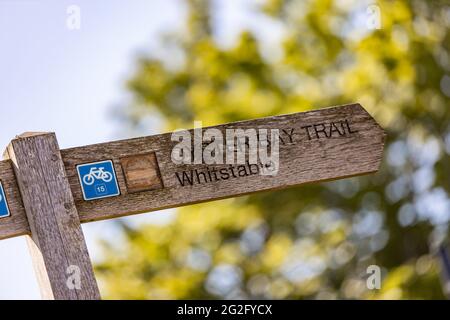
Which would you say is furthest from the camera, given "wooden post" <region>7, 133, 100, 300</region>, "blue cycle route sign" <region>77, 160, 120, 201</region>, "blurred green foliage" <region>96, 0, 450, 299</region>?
"blurred green foliage" <region>96, 0, 450, 299</region>

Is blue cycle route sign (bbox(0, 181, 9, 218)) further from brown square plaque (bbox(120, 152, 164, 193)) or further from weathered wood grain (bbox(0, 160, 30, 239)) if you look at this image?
brown square plaque (bbox(120, 152, 164, 193))

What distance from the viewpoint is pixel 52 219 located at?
114 inches

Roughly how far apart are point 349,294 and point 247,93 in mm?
3005

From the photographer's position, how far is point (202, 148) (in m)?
3.14

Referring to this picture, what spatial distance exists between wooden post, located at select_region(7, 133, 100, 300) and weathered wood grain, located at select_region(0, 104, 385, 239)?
6 centimetres

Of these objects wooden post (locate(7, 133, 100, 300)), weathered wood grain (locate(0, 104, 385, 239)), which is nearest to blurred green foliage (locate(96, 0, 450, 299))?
weathered wood grain (locate(0, 104, 385, 239))

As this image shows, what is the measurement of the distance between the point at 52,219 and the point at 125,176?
292mm

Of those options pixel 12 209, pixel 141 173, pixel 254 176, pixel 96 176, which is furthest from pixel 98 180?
pixel 254 176

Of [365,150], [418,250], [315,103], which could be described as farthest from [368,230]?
[365,150]

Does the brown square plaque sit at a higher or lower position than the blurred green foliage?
higher

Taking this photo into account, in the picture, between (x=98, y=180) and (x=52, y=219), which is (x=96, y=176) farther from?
(x=52, y=219)

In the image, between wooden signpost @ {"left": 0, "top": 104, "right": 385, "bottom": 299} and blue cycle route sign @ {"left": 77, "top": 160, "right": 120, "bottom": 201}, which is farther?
blue cycle route sign @ {"left": 77, "top": 160, "right": 120, "bottom": 201}

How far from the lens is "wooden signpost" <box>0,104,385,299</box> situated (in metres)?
2.89
